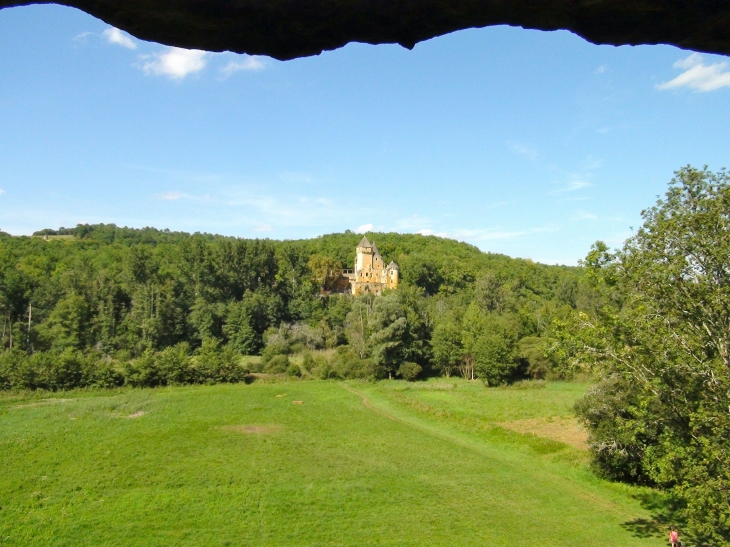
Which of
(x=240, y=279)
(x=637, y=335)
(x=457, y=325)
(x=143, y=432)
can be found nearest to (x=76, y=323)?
(x=240, y=279)

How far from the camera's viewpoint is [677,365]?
950 cm

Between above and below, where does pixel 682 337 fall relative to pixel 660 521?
above

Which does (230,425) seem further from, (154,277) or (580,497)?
(154,277)

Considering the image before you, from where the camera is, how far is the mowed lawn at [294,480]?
13266 mm

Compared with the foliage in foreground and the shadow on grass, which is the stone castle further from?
the foliage in foreground

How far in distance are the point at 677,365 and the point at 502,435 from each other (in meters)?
15.3

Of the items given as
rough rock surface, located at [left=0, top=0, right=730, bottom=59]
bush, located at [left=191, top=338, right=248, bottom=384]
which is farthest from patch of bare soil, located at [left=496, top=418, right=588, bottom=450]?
bush, located at [left=191, top=338, right=248, bottom=384]

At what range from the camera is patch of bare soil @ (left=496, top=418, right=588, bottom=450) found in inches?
898

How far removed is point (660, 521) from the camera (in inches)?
562

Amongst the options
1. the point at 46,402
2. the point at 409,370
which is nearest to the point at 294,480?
the point at 46,402

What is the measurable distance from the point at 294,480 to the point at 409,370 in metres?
27.7

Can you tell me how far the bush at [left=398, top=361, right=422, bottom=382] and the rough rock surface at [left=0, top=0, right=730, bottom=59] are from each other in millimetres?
42752

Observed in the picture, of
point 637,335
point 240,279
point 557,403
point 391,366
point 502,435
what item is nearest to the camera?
point 637,335

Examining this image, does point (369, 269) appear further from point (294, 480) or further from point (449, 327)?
point (294, 480)
